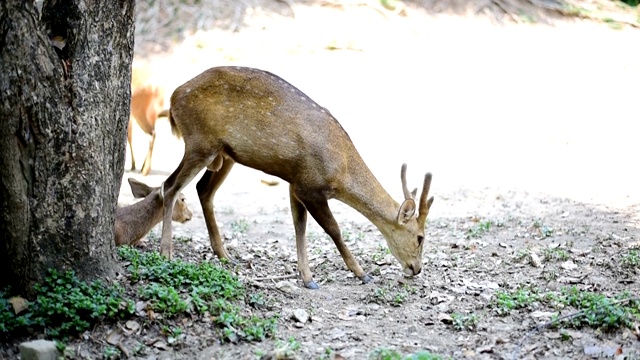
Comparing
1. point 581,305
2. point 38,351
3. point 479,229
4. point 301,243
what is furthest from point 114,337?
point 479,229

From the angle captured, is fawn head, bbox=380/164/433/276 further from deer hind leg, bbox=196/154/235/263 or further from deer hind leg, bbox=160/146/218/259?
deer hind leg, bbox=160/146/218/259

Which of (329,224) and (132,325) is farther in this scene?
(329,224)

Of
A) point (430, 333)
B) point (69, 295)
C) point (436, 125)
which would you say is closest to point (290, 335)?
point (430, 333)

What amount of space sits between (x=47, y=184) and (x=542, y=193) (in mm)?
7424

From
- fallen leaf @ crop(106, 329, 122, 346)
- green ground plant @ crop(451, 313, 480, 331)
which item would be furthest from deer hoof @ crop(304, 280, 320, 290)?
fallen leaf @ crop(106, 329, 122, 346)

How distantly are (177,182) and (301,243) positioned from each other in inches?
49.2

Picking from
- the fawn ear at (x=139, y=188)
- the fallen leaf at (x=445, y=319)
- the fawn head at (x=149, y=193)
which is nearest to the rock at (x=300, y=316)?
the fallen leaf at (x=445, y=319)

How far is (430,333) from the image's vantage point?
6.24 meters

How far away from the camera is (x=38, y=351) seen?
205 inches

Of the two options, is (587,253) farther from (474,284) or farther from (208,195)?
(208,195)

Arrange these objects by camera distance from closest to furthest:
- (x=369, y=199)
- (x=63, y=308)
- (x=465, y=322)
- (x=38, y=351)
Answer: (x=38, y=351) < (x=63, y=308) < (x=465, y=322) < (x=369, y=199)

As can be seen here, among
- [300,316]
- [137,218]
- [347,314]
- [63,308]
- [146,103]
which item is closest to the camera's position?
[63,308]

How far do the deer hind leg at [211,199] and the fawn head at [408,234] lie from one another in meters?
1.56

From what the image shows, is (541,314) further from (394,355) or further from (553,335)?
(394,355)
